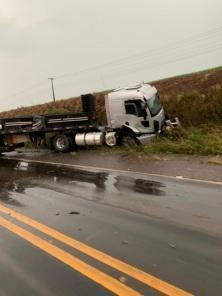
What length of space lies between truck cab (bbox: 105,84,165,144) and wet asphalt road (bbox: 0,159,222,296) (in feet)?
26.9

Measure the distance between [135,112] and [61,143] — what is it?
412 centimetres

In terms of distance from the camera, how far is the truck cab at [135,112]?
20531 mm

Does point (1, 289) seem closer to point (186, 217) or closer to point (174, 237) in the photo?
point (174, 237)

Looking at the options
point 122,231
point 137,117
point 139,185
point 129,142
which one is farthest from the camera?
point 137,117

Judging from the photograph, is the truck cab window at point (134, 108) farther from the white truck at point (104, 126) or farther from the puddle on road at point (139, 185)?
the puddle on road at point (139, 185)

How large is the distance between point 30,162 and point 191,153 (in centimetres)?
666

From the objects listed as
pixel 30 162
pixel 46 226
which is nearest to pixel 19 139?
pixel 30 162

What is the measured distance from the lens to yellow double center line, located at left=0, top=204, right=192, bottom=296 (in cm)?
495

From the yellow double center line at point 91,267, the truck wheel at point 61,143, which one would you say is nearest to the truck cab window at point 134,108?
the truck wheel at point 61,143

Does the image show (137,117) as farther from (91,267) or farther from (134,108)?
(91,267)

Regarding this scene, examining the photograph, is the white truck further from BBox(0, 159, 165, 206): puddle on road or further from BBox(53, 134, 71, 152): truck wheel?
BBox(0, 159, 165, 206): puddle on road

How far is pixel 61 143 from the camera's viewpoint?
22266 mm

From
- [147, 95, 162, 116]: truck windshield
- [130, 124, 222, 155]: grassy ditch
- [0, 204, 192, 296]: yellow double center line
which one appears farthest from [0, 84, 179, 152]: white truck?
[0, 204, 192, 296]: yellow double center line

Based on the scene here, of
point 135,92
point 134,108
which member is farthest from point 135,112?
point 135,92
